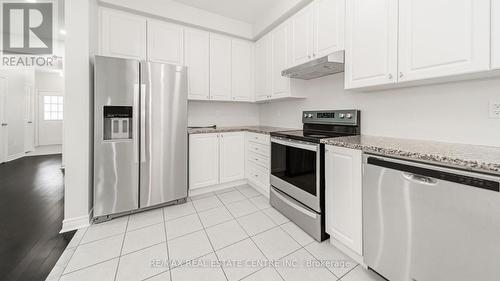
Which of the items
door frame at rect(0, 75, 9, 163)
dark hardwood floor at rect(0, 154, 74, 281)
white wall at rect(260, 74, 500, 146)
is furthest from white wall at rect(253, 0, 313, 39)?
door frame at rect(0, 75, 9, 163)

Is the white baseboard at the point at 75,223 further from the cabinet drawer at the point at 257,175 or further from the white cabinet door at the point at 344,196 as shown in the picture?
the white cabinet door at the point at 344,196

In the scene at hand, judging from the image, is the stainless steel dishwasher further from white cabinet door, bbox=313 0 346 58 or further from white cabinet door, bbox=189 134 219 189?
white cabinet door, bbox=189 134 219 189

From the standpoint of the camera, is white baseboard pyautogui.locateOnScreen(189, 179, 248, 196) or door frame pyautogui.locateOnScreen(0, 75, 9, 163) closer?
white baseboard pyautogui.locateOnScreen(189, 179, 248, 196)

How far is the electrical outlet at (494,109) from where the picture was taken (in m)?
1.25

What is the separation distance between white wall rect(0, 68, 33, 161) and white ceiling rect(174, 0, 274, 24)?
5.40 m

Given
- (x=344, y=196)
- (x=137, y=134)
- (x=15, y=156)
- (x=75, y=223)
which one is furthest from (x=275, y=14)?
(x=15, y=156)

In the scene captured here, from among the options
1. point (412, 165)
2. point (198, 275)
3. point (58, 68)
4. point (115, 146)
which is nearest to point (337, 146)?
point (412, 165)

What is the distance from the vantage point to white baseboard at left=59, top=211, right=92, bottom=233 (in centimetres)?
190

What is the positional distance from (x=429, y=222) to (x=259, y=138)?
6.37ft

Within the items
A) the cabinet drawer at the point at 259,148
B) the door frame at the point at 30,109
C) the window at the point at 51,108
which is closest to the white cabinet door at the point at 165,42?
the cabinet drawer at the point at 259,148

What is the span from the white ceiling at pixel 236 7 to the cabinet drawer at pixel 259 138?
187 centimetres

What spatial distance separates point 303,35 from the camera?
2.32 m

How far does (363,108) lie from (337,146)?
782 mm
